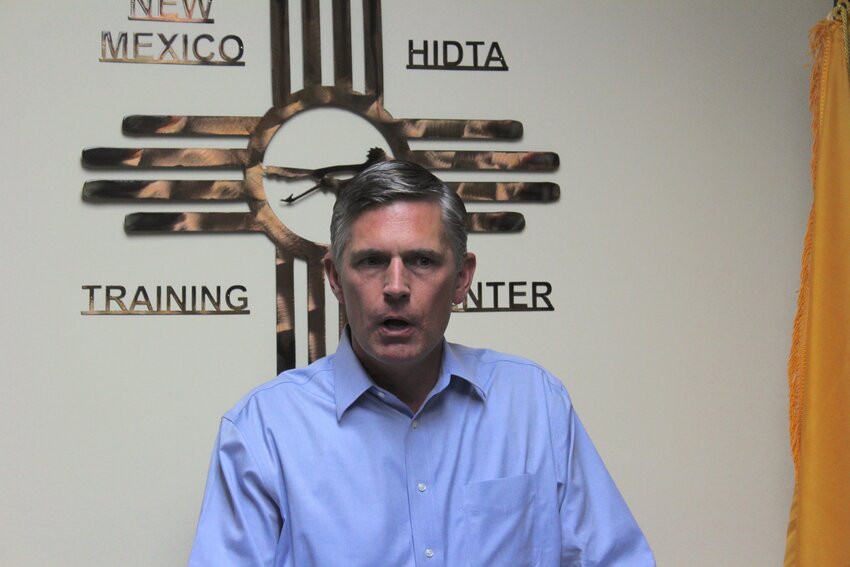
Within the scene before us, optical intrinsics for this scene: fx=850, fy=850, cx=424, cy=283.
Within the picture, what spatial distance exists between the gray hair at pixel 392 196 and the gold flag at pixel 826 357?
933 millimetres

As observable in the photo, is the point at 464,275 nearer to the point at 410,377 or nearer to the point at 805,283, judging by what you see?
the point at 410,377

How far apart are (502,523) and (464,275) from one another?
0.48m

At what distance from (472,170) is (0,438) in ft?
4.12

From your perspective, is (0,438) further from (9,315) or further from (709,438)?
(709,438)

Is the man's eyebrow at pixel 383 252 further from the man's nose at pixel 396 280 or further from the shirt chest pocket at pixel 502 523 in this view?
the shirt chest pocket at pixel 502 523

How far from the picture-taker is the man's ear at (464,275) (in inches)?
65.1

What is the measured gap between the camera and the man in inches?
59.5

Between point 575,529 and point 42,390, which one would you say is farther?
point 42,390

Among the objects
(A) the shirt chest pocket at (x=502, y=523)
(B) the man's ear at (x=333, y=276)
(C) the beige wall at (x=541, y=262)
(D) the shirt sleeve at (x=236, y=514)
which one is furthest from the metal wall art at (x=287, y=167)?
(A) the shirt chest pocket at (x=502, y=523)

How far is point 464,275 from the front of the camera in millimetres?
1676

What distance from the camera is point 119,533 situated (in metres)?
1.93

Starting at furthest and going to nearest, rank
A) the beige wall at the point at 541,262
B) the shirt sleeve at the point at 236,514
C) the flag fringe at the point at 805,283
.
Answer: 1. the flag fringe at the point at 805,283
2. the beige wall at the point at 541,262
3. the shirt sleeve at the point at 236,514

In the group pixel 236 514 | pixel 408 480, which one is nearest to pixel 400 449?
pixel 408 480

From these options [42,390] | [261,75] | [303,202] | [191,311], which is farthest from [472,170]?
[42,390]
